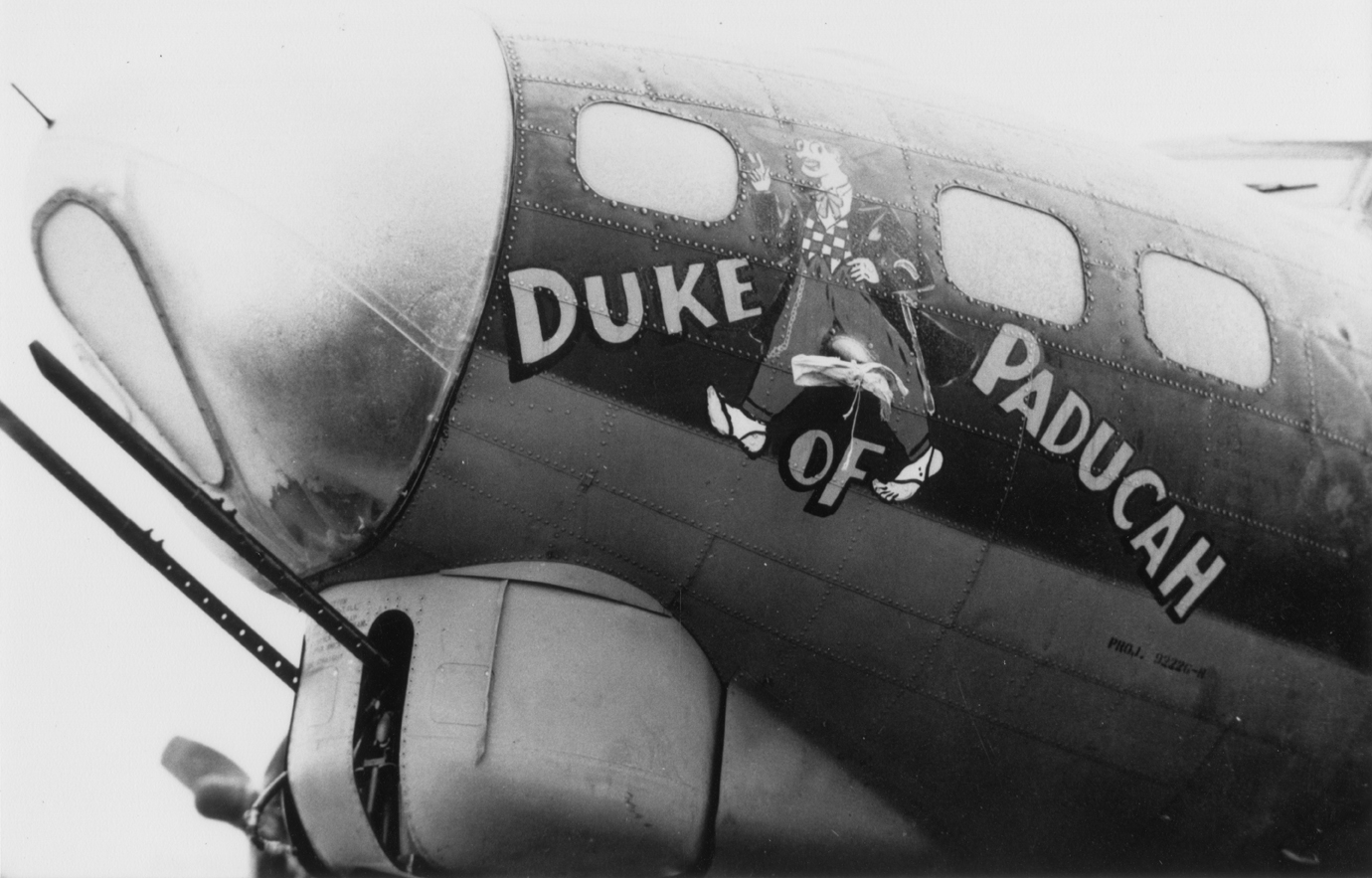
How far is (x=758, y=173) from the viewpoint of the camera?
6.19 metres

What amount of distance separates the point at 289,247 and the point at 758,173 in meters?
2.24

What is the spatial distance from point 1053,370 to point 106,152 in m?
4.65

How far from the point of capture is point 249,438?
5.88 metres

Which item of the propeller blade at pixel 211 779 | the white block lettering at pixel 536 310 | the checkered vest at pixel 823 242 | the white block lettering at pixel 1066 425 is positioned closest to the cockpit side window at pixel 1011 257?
the white block lettering at pixel 1066 425

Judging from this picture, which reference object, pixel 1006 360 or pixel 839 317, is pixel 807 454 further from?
pixel 1006 360

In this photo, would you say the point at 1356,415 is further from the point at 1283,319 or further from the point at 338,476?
the point at 338,476

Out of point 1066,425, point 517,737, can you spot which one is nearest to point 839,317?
point 1066,425

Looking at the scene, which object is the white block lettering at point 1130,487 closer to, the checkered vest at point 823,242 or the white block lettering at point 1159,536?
the white block lettering at point 1159,536

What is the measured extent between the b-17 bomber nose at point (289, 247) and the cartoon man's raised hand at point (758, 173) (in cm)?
118

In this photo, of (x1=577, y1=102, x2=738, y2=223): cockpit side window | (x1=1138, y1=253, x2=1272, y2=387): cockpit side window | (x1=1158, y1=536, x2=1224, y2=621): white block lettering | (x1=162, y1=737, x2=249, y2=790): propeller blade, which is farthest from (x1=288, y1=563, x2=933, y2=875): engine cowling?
(x1=1138, y1=253, x2=1272, y2=387): cockpit side window

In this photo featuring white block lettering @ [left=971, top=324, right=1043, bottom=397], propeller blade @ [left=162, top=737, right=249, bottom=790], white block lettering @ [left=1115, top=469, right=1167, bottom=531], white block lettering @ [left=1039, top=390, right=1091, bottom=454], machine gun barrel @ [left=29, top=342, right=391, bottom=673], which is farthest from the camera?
propeller blade @ [left=162, top=737, right=249, bottom=790]

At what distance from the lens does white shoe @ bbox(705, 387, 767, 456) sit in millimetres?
5941

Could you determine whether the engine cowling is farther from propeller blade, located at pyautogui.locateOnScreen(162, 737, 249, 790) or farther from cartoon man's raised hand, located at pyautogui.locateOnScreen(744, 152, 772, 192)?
cartoon man's raised hand, located at pyautogui.locateOnScreen(744, 152, 772, 192)

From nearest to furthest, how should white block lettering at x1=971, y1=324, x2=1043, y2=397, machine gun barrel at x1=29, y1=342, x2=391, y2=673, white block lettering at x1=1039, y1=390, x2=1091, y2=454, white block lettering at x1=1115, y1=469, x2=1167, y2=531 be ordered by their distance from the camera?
1. machine gun barrel at x1=29, y1=342, x2=391, y2=673
2. white block lettering at x1=971, y1=324, x2=1043, y2=397
3. white block lettering at x1=1039, y1=390, x2=1091, y2=454
4. white block lettering at x1=1115, y1=469, x2=1167, y2=531
